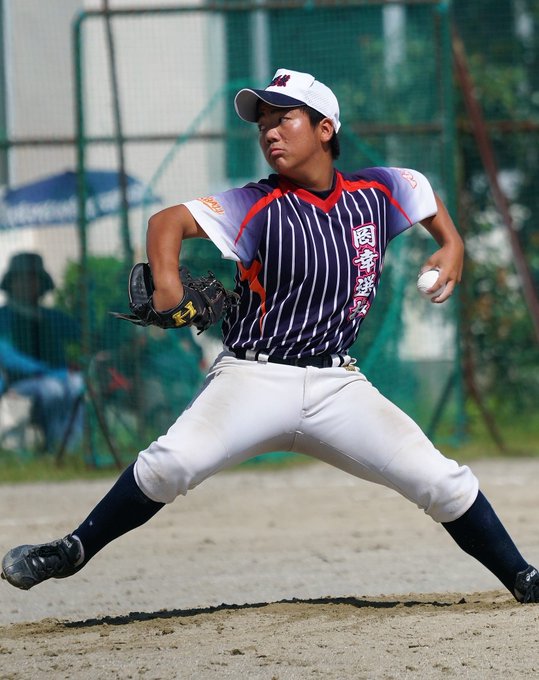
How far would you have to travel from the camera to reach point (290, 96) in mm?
4805

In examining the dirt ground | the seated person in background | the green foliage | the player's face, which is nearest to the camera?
the dirt ground

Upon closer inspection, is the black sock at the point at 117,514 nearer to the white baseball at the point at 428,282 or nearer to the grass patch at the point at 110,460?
the white baseball at the point at 428,282

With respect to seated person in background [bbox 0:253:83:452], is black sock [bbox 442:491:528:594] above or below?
above

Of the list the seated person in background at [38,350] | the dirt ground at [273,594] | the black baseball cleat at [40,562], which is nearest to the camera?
the dirt ground at [273,594]

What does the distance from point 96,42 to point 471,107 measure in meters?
3.20

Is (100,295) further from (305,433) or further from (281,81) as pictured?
(305,433)

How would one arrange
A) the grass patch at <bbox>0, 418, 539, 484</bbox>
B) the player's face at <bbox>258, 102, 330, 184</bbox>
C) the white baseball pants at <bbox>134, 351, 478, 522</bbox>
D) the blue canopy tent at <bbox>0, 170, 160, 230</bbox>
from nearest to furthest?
the white baseball pants at <bbox>134, 351, 478, 522</bbox> < the player's face at <bbox>258, 102, 330, 184</bbox> < the grass patch at <bbox>0, 418, 539, 484</bbox> < the blue canopy tent at <bbox>0, 170, 160, 230</bbox>

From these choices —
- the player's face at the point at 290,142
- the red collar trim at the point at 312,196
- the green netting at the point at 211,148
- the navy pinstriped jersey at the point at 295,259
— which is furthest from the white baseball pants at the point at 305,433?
the green netting at the point at 211,148

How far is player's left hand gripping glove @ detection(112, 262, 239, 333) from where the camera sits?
4371 millimetres

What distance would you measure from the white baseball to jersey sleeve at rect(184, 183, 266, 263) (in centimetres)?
61

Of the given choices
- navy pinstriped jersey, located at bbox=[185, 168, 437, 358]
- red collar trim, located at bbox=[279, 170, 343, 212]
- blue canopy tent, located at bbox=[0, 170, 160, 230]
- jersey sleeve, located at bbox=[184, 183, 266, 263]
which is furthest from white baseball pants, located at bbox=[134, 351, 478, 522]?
blue canopy tent, located at bbox=[0, 170, 160, 230]

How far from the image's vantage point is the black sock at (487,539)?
188 inches

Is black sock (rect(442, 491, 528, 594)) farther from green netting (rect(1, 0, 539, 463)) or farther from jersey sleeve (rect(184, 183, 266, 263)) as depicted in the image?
green netting (rect(1, 0, 539, 463))

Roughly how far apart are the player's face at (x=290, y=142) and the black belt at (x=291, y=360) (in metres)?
0.66
